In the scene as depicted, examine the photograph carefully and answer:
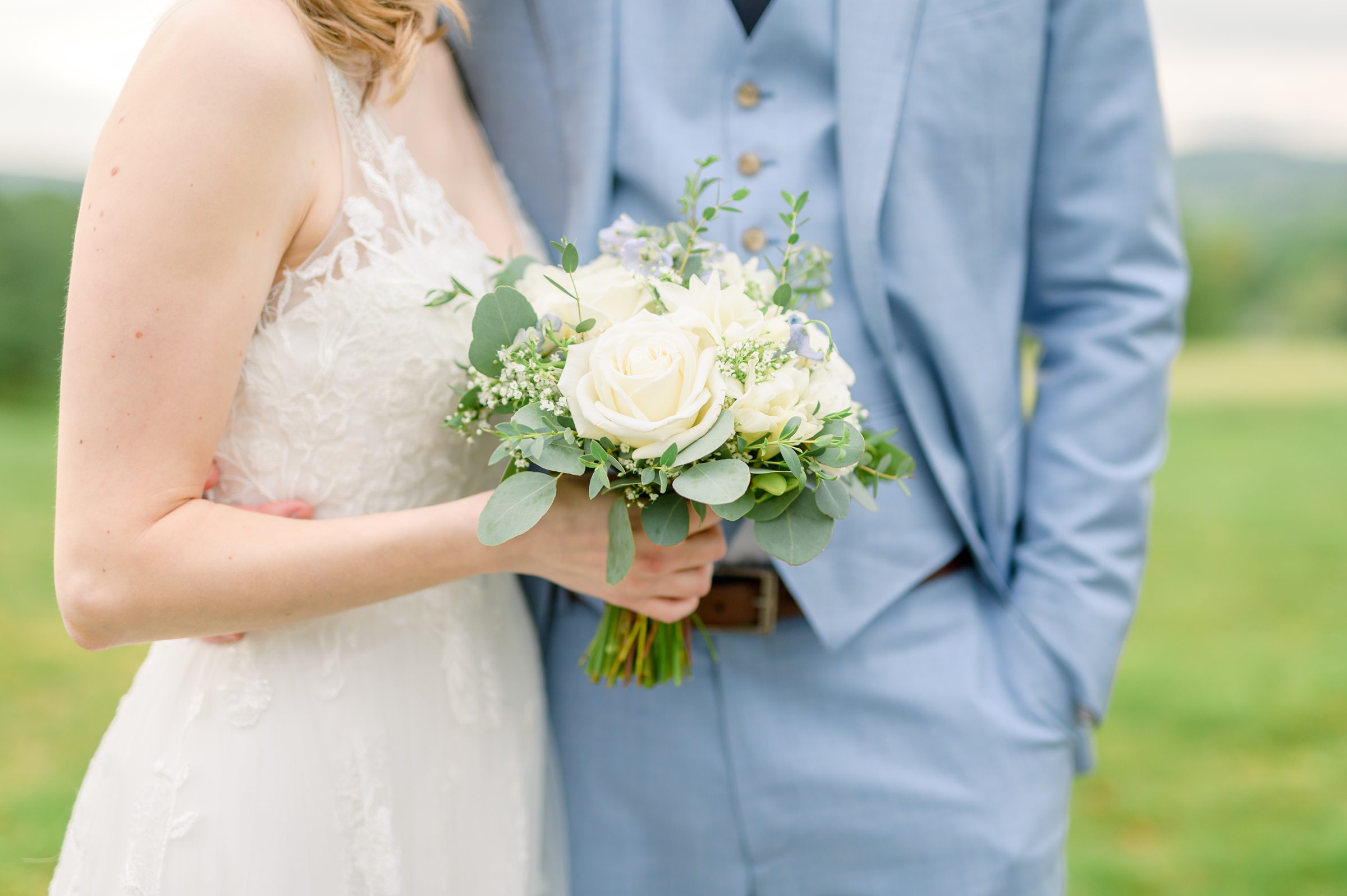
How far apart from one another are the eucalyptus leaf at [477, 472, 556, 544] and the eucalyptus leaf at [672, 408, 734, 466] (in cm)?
16

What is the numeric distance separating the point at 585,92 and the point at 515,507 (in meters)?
0.84

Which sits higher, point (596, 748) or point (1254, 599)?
point (596, 748)

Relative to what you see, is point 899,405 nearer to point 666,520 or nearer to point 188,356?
point 666,520

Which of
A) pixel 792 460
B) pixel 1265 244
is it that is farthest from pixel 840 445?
pixel 1265 244

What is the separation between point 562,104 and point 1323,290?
1168cm

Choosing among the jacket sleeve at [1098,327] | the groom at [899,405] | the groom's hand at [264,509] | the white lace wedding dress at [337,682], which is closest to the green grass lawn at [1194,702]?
the white lace wedding dress at [337,682]

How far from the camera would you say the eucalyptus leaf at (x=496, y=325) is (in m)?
1.20

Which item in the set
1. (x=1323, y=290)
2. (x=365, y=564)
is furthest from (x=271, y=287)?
(x=1323, y=290)

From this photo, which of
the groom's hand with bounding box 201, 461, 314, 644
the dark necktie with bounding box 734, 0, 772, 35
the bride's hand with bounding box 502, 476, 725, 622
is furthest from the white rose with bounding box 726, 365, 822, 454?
the dark necktie with bounding box 734, 0, 772, 35

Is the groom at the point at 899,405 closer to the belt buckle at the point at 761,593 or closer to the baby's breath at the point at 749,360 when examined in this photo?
the belt buckle at the point at 761,593

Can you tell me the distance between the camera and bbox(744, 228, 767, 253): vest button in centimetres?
158

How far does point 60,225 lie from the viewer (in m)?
7.98

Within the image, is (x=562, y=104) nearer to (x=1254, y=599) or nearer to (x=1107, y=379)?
(x=1107, y=379)

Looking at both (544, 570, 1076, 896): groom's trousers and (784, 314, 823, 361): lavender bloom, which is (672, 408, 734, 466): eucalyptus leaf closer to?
(784, 314, 823, 361): lavender bloom
